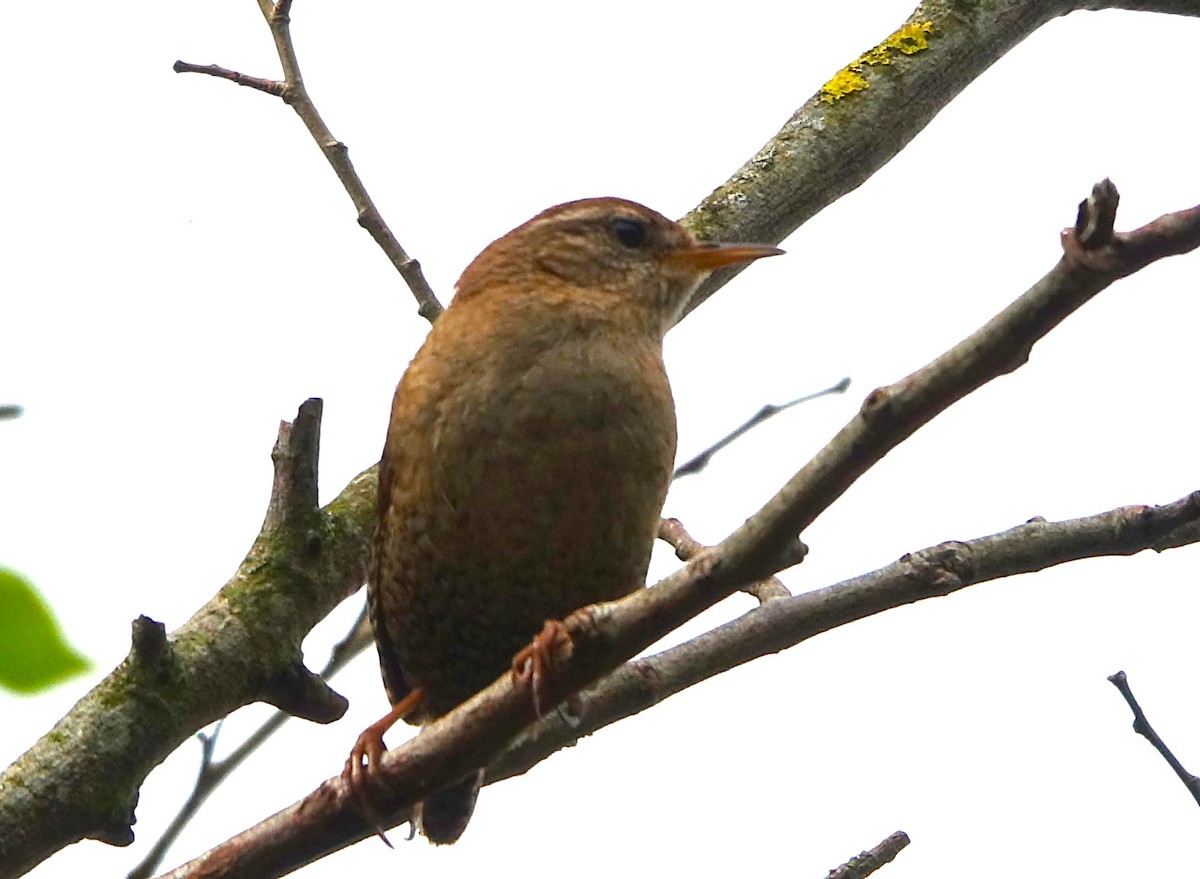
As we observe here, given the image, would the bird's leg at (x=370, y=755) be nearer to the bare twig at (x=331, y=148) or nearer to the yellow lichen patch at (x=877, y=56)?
the bare twig at (x=331, y=148)

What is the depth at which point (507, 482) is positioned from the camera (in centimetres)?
354

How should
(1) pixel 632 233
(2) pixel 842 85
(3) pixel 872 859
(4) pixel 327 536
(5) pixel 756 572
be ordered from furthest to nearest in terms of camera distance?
(2) pixel 842 85 < (1) pixel 632 233 < (4) pixel 327 536 < (3) pixel 872 859 < (5) pixel 756 572

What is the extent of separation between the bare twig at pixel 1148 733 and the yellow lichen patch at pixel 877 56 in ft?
8.36

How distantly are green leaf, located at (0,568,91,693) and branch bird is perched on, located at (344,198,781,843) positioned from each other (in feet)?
5.13

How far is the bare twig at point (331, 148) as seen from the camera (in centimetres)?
437

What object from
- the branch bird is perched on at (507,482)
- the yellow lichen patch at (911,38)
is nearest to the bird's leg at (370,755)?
the branch bird is perched on at (507,482)

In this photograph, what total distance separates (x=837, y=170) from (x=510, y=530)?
183 cm

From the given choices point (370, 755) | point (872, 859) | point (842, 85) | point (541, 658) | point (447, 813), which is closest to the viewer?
point (541, 658)

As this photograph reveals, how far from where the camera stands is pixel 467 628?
3797 millimetres

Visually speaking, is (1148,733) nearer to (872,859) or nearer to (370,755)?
(872,859)

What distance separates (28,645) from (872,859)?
5.57ft

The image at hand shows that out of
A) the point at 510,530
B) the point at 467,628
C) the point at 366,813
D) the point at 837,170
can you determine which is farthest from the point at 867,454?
the point at 837,170

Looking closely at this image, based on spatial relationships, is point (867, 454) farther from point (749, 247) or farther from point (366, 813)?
point (749, 247)

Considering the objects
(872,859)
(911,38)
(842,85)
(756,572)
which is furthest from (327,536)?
(911,38)
